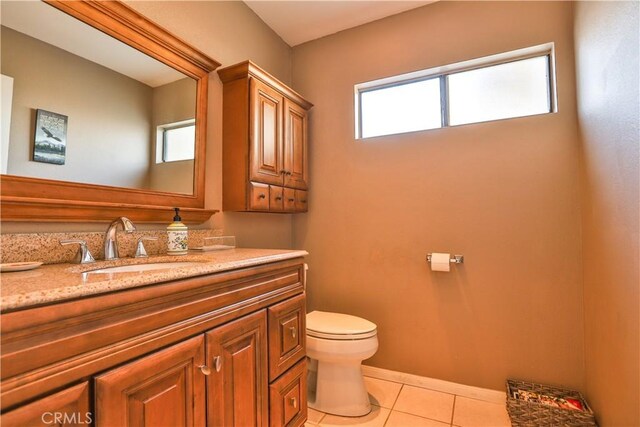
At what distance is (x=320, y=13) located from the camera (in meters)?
2.16

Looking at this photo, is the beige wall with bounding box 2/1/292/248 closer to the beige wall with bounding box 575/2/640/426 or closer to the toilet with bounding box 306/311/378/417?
the toilet with bounding box 306/311/378/417

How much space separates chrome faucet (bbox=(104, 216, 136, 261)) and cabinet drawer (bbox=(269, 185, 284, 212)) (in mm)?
842

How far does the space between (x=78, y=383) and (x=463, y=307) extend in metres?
1.90

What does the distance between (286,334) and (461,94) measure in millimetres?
1872

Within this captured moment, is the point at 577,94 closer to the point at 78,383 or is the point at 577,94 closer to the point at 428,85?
the point at 428,85

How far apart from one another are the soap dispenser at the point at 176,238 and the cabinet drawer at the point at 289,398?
0.73m

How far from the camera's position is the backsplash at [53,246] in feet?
3.30

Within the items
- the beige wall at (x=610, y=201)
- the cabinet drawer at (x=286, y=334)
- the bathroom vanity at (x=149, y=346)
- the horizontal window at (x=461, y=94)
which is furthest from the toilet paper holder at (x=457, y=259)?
the bathroom vanity at (x=149, y=346)

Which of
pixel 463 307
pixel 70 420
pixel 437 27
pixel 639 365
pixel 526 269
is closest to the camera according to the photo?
pixel 70 420

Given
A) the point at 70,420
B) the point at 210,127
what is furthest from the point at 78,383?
the point at 210,127

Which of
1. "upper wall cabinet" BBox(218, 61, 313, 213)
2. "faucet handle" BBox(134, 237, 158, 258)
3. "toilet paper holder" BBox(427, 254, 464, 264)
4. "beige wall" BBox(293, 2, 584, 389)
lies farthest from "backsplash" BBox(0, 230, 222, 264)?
"toilet paper holder" BBox(427, 254, 464, 264)

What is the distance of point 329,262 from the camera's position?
7.63 feet

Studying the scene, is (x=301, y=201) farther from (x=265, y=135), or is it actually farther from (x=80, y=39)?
(x=80, y=39)

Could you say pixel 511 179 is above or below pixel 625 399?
above
